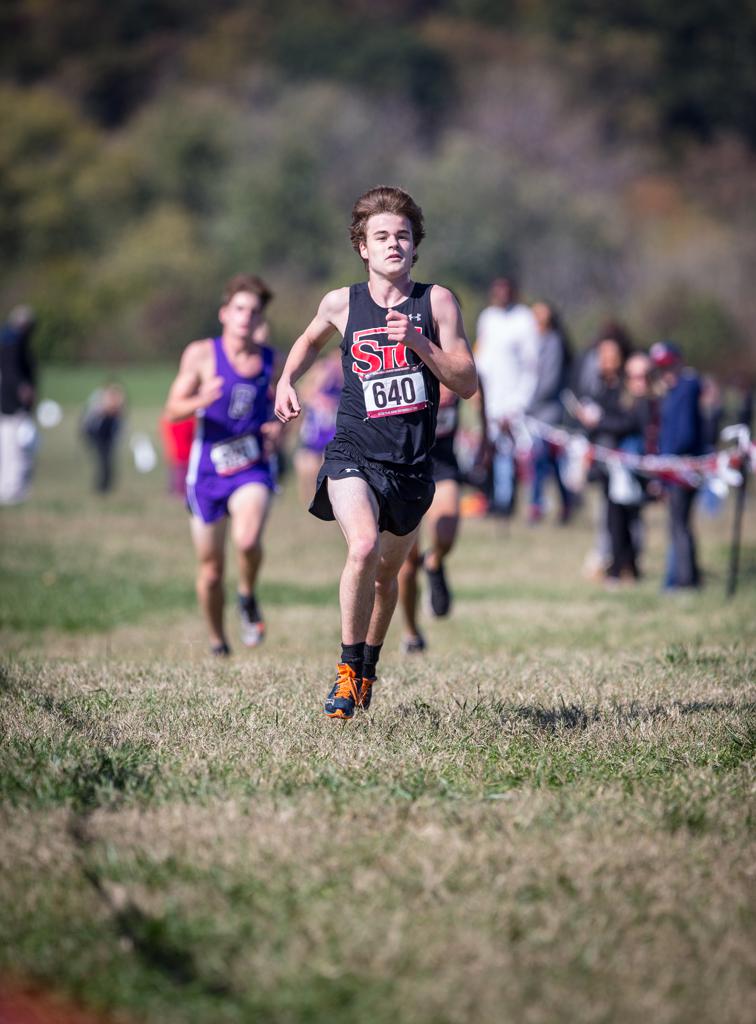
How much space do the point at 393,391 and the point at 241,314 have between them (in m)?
3.15

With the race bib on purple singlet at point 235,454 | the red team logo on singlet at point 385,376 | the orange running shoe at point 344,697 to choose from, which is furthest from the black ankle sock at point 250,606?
the red team logo on singlet at point 385,376

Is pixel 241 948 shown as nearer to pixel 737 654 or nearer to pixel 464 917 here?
pixel 464 917

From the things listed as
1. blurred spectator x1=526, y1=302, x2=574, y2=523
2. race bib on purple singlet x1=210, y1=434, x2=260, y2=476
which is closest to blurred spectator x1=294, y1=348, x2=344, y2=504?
blurred spectator x1=526, y1=302, x2=574, y2=523

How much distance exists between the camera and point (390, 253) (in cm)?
627

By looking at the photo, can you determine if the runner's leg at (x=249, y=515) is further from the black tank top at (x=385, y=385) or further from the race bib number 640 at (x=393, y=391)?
the race bib number 640 at (x=393, y=391)

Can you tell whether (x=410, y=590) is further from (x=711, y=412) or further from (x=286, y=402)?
(x=711, y=412)

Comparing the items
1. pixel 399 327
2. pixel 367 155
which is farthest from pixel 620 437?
pixel 367 155

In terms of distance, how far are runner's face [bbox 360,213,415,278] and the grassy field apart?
1.93 m

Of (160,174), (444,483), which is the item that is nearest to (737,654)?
Result: (444,483)

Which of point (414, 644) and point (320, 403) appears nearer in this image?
point (414, 644)

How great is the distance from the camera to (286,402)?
6461 millimetres

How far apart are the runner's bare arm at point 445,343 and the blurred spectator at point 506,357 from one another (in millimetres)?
10828

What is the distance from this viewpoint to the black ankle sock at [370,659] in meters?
6.48

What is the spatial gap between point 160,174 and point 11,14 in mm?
45147
